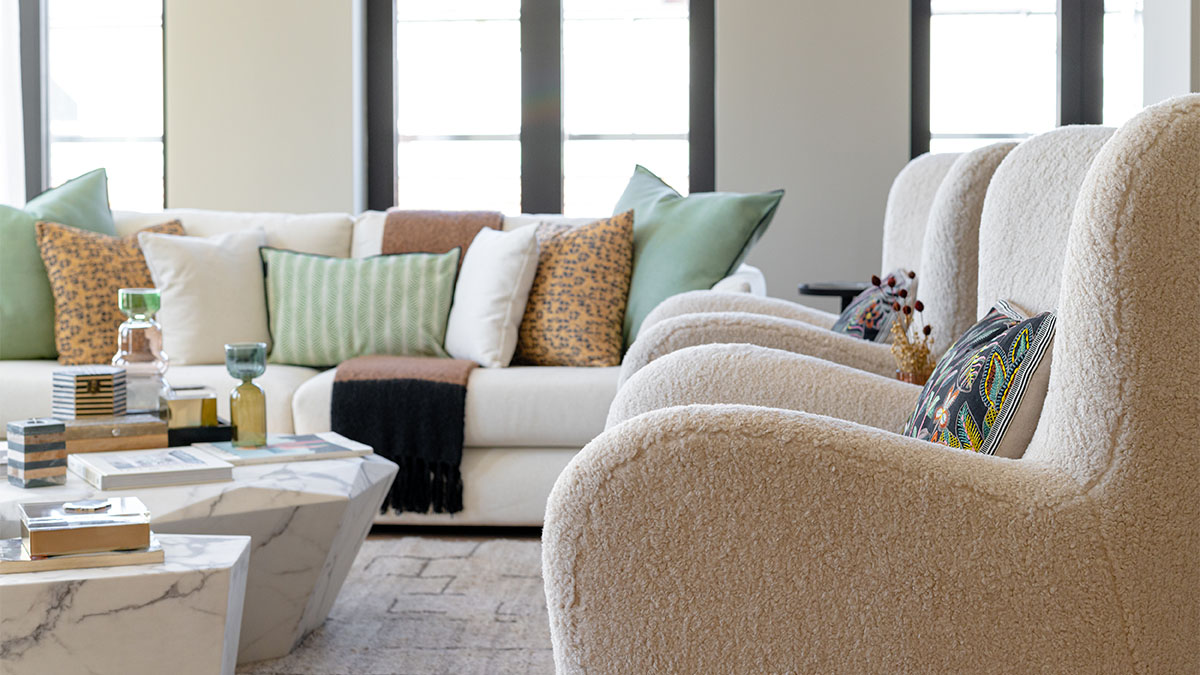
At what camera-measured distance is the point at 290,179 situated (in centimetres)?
454

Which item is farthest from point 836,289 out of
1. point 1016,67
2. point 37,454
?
point 37,454

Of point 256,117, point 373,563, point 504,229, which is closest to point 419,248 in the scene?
point 504,229

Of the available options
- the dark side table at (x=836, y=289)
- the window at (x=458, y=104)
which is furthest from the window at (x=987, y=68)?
the window at (x=458, y=104)

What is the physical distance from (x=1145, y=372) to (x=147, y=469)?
1.53m

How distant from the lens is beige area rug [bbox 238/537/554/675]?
1983mm

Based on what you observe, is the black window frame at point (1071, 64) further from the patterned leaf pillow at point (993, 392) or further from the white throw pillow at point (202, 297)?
the patterned leaf pillow at point (993, 392)

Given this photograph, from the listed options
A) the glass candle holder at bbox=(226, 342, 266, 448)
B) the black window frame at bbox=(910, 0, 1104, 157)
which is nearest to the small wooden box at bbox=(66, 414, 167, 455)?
the glass candle holder at bbox=(226, 342, 266, 448)

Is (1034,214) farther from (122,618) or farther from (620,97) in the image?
(620,97)

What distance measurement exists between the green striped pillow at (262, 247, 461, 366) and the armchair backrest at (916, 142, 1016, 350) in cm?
167

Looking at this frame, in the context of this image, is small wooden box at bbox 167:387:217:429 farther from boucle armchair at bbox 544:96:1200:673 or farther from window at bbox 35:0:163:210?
window at bbox 35:0:163:210

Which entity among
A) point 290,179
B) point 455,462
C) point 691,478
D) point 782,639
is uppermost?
point 290,179

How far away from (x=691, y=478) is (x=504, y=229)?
112 inches

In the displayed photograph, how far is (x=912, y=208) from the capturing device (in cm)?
261

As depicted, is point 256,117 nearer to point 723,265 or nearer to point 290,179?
point 290,179
